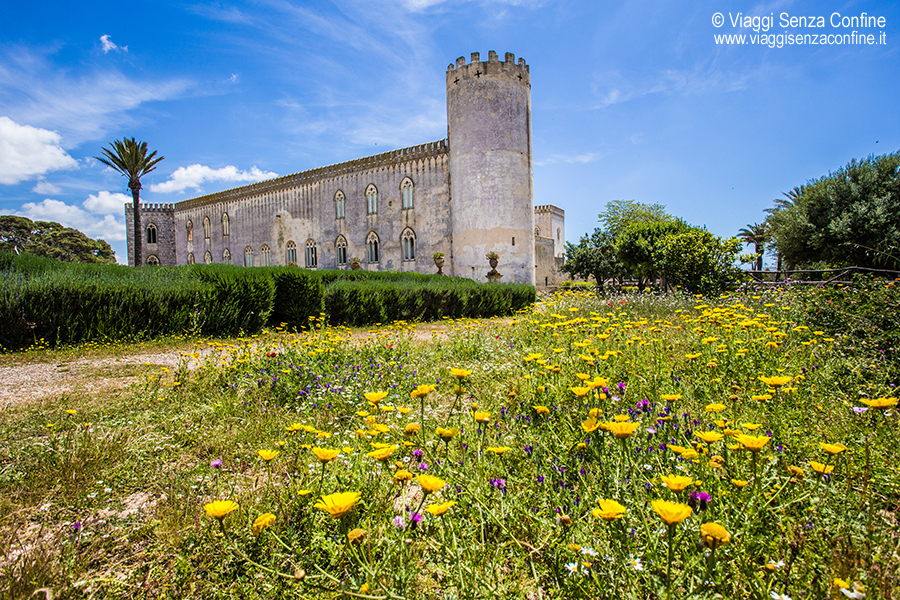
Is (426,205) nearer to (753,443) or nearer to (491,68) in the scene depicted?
(491,68)

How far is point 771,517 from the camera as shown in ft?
5.07

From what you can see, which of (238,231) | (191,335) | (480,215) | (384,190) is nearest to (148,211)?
(238,231)

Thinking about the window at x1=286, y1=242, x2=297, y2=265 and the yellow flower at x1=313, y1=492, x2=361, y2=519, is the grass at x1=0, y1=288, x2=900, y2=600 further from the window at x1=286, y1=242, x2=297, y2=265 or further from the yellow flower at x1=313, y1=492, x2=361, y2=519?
the window at x1=286, y1=242, x2=297, y2=265

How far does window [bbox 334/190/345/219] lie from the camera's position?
94.3ft

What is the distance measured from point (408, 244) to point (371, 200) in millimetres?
4114

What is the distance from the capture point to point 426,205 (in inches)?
1011

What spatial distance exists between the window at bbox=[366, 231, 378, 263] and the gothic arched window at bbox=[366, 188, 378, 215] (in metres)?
1.37

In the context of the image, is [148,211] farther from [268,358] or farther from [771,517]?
[771,517]

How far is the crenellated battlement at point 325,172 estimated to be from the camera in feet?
84.2

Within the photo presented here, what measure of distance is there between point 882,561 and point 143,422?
3771mm

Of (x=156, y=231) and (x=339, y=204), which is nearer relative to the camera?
(x=339, y=204)

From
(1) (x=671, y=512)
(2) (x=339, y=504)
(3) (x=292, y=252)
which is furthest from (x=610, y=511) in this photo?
(3) (x=292, y=252)

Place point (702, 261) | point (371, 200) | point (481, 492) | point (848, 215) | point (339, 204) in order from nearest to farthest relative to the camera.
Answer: point (481, 492) → point (702, 261) → point (848, 215) → point (371, 200) → point (339, 204)

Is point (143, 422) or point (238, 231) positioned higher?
point (238, 231)
